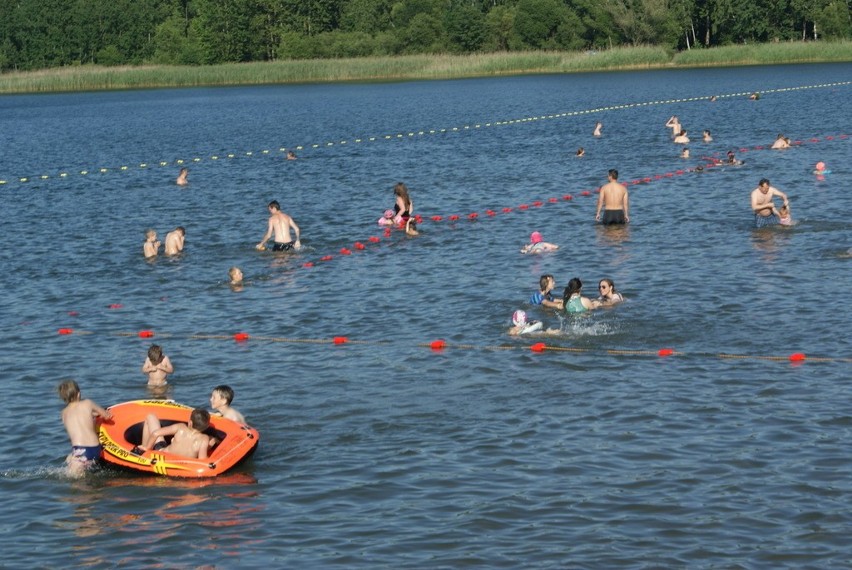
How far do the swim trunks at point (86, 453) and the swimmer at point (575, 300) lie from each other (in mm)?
8550

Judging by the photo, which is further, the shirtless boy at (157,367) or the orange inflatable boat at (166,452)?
the shirtless boy at (157,367)

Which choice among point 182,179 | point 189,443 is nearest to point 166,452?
point 189,443

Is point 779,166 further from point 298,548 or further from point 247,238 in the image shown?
point 298,548

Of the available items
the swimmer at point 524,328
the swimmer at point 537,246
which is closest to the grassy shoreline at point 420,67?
the swimmer at point 537,246

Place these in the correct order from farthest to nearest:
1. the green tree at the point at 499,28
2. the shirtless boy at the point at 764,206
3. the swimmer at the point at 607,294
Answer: the green tree at the point at 499,28, the shirtless boy at the point at 764,206, the swimmer at the point at 607,294

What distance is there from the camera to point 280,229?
28.1m

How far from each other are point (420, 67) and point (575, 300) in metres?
84.2

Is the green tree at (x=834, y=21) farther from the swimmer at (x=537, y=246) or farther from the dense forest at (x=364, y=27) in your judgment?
the swimmer at (x=537, y=246)

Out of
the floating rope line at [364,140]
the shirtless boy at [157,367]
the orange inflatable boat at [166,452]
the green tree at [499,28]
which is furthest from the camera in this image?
the green tree at [499,28]

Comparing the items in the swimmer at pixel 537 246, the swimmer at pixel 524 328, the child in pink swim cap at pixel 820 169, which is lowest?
the swimmer at pixel 524 328

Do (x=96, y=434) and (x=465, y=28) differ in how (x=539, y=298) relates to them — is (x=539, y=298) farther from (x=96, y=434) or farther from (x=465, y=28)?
(x=465, y=28)

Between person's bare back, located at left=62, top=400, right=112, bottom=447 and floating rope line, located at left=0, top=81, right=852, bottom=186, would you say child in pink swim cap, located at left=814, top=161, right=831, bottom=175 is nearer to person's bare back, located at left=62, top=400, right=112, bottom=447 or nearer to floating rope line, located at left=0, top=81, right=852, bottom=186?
floating rope line, located at left=0, top=81, right=852, bottom=186

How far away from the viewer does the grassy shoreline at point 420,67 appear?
95.3 metres

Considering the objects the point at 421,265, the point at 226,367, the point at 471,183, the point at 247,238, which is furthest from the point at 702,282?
the point at 471,183
